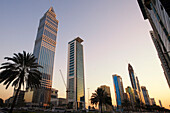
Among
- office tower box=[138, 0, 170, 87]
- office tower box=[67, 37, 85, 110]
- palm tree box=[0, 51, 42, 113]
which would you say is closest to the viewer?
office tower box=[138, 0, 170, 87]

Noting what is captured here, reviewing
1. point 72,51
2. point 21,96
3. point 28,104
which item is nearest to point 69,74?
point 72,51

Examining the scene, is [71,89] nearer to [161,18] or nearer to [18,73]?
[18,73]

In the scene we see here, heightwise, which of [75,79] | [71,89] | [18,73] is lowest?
[18,73]

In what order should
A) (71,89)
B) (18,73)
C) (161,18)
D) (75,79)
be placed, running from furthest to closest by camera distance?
(75,79) < (71,89) < (18,73) < (161,18)

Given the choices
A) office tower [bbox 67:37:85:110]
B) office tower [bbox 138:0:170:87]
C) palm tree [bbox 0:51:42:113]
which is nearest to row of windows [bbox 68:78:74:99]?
office tower [bbox 67:37:85:110]

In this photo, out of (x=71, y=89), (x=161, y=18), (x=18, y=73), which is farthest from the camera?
(x=71, y=89)

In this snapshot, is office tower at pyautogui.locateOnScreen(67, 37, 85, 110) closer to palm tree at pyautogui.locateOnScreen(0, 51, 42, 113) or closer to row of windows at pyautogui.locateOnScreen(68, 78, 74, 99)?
row of windows at pyautogui.locateOnScreen(68, 78, 74, 99)

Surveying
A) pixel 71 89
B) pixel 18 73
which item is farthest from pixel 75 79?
pixel 18 73

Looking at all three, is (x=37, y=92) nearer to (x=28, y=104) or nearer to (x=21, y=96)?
(x=28, y=104)

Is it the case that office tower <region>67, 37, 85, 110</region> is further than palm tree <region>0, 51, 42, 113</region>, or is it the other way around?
office tower <region>67, 37, 85, 110</region>

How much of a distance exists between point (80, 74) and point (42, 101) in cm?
8061

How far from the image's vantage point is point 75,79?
151m

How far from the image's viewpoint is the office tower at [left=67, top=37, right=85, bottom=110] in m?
144

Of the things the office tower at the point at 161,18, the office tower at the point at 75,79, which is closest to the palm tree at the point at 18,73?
the office tower at the point at 161,18
